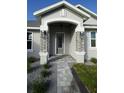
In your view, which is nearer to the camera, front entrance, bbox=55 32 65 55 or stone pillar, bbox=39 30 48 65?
stone pillar, bbox=39 30 48 65

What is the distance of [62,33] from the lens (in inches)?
465

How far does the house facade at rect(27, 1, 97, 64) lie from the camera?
8508 mm

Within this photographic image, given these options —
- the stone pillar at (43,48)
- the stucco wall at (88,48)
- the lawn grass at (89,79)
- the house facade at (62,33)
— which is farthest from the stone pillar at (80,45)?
the lawn grass at (89,79)

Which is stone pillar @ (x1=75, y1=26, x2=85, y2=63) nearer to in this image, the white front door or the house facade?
the house facade

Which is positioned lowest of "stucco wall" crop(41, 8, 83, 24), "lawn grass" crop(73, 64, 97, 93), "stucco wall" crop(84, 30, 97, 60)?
"lawn grass" crop(73, 64, 97, 93)

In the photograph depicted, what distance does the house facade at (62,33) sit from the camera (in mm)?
8508

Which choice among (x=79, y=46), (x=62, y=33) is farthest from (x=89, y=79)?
(x=62, y=33)

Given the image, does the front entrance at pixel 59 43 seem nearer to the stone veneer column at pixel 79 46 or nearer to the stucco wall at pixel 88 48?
the stucco wall at pixel 88 48

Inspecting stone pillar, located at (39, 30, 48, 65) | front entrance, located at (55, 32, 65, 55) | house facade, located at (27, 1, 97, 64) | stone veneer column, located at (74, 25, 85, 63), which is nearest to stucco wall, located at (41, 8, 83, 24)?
house facade, located at (27, 1, 97, 64)
